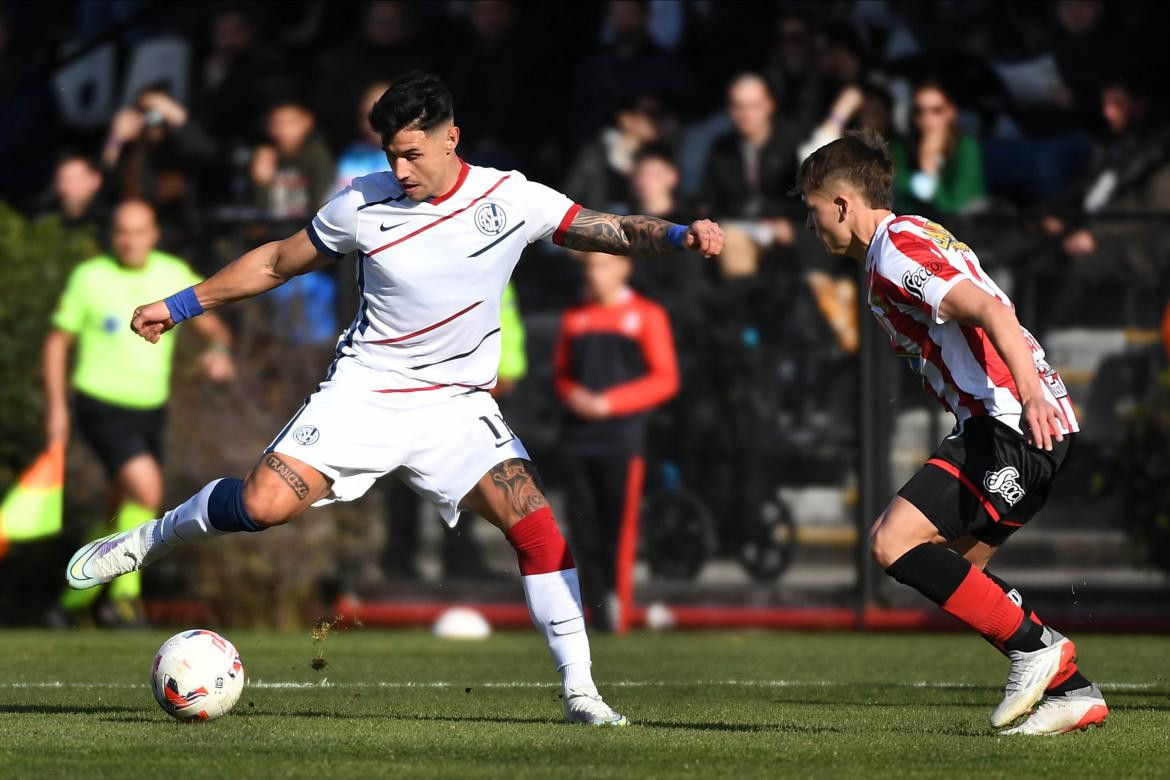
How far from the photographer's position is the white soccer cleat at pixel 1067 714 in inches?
250

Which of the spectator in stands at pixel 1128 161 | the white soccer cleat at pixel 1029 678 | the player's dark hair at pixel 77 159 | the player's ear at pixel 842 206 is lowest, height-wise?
the white soccer cleat at pixel 1029 678

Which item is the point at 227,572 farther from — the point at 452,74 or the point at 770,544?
the point at 452,74

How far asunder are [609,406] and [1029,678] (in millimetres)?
6402

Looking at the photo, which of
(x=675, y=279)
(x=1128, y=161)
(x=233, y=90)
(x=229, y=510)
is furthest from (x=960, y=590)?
(x=233, y=90)

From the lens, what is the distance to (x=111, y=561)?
711 centimetres

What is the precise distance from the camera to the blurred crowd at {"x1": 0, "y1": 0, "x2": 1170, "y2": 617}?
42.5ft

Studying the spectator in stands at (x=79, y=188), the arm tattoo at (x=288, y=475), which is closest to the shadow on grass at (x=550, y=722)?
the arm tattoo at (x=288, y=475)

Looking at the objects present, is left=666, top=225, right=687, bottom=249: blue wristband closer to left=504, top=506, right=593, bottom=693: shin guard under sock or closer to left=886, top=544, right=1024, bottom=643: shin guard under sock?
left=504, top=506, right=593, bottom=693: shin guard under sock

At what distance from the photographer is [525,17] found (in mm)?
15828

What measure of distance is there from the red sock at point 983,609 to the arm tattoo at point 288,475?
233cm

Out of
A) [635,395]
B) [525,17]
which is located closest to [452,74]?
[525,17]

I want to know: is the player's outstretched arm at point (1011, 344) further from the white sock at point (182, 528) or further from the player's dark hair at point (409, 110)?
the white sock at point (182, 528)

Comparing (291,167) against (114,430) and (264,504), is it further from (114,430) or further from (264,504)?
(264,504)

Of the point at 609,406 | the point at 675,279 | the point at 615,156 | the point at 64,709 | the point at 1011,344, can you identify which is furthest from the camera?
the point at 615,156
